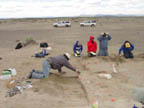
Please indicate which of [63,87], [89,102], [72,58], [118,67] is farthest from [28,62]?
[89,102]

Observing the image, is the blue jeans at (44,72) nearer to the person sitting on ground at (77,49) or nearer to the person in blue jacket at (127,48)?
the person sitting on ground at (77,49)

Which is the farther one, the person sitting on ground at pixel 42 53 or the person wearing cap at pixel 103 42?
the person sitting on ground at pixel 42 53

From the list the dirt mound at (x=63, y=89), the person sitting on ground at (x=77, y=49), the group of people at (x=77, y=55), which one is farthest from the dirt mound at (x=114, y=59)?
the dirt mound at (x=63, y=89)

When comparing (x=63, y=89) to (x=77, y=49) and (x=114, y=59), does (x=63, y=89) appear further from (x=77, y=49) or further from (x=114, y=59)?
(x=77, y=49)

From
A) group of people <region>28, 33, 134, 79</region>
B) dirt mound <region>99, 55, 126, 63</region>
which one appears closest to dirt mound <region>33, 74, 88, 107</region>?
group of people <region>28, 33, 134, 79</region>

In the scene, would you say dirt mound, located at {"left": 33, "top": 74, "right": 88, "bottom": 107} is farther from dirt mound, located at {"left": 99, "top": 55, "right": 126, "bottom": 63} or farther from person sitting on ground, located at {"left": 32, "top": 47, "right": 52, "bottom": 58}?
person sitting on ground, located at {"left": 32, "top": 47, "right": 52, "bottom": 58}

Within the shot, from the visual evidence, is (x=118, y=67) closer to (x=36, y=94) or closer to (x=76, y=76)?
(x=76, y=76)

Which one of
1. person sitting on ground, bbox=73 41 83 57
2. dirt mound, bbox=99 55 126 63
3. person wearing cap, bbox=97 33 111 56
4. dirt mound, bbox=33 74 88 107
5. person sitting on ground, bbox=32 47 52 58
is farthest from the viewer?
person sitting on ground, bbox=32 47 52 58

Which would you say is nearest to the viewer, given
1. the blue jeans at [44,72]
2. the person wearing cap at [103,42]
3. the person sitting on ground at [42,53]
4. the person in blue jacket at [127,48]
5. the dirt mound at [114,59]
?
the blue jeans at [44,72]

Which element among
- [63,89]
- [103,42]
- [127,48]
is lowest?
[63,89]

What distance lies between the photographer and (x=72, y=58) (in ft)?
30.8

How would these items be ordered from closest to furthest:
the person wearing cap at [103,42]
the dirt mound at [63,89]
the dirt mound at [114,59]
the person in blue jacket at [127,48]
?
the dirt mound at [63,89], the dirt mound at [114,59], the person in blue jacket at [127,48], the person wearing cap at [103,42]

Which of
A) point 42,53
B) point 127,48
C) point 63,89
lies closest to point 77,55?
point 42,53

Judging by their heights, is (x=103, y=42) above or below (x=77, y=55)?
above
